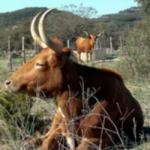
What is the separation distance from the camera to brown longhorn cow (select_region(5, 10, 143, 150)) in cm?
849

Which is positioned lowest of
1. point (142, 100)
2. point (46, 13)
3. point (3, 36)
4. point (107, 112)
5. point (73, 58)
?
point (3, 36)

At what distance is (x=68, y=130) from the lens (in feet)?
27.8

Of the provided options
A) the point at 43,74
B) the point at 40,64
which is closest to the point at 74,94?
the point at 43,74

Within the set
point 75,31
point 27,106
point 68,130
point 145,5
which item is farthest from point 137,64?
point 75,31

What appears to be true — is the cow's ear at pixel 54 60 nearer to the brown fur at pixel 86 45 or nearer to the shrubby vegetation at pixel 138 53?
the shrubby vegetation at pixel 138 53

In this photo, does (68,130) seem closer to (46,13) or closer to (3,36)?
(46,13)

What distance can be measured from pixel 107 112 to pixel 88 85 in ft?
1.67

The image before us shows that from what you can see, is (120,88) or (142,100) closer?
(120,88)

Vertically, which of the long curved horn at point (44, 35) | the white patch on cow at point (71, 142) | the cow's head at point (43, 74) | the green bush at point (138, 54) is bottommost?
the green bush at point (138, 54)

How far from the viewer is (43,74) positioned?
8.80 metres

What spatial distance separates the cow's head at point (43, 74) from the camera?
876cm

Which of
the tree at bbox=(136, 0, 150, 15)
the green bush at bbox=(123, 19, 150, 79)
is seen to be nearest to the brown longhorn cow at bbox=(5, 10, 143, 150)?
the green bush at bbox=(123, 19, 150, 79)

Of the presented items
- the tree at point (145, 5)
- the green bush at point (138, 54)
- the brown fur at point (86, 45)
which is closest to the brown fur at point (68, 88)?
the green bush at point (138, 54)

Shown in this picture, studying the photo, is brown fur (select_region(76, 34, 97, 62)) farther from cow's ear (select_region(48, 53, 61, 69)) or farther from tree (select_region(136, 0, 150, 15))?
cow's ear (select_region(48, 53, 61, 69))
